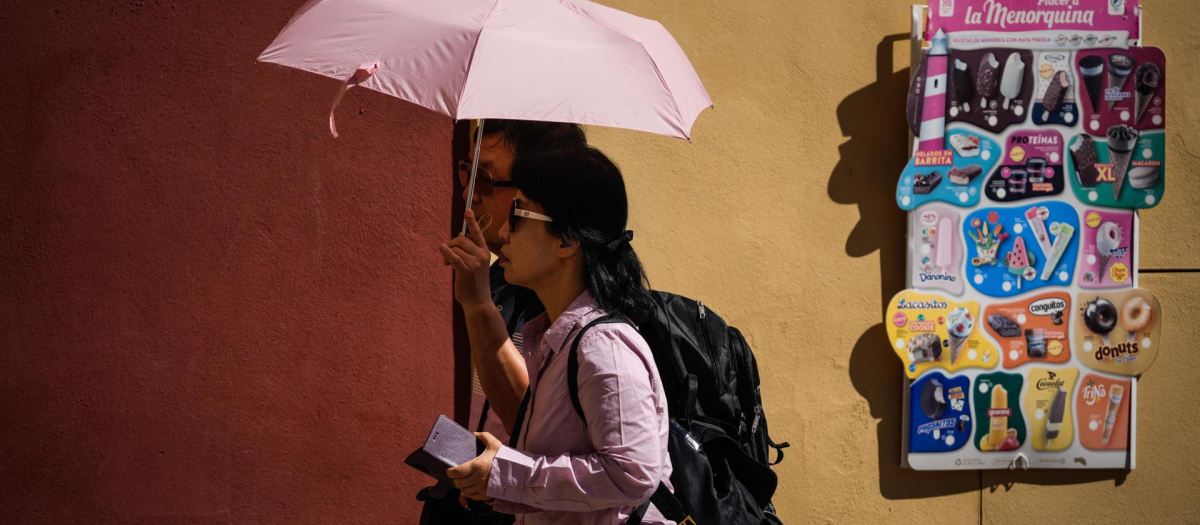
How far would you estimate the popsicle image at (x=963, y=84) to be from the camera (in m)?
3.72

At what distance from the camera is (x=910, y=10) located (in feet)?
12.6

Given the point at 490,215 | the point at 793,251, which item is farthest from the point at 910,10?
the point at 490,215

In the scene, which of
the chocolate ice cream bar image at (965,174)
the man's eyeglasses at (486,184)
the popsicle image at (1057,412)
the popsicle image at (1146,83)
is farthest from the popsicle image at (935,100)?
the man's eyeglasses at (486,184)

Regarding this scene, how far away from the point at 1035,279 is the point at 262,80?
116 inches

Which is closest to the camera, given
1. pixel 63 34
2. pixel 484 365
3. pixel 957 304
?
pixel 484 365

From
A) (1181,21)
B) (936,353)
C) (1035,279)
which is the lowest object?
(936,353)

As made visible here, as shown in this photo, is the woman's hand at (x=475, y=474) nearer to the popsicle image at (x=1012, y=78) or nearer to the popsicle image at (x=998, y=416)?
the popsicle image at (x=998, y=416)

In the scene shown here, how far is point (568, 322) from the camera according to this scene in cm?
199

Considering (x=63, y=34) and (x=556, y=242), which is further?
(x=63, y=34)

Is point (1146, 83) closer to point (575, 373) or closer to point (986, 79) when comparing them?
point (986, 79)

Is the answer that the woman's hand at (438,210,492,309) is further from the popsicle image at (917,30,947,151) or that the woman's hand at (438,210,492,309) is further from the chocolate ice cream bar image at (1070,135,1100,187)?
the chocolate ice cream bar image at (1070,135,1100,187)

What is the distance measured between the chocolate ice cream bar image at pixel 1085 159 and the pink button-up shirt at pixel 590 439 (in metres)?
2.54

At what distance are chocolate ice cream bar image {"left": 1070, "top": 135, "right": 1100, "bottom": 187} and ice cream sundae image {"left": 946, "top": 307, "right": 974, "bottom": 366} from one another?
0.68 m

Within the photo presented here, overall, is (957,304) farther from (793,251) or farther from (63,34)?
(63,34)
